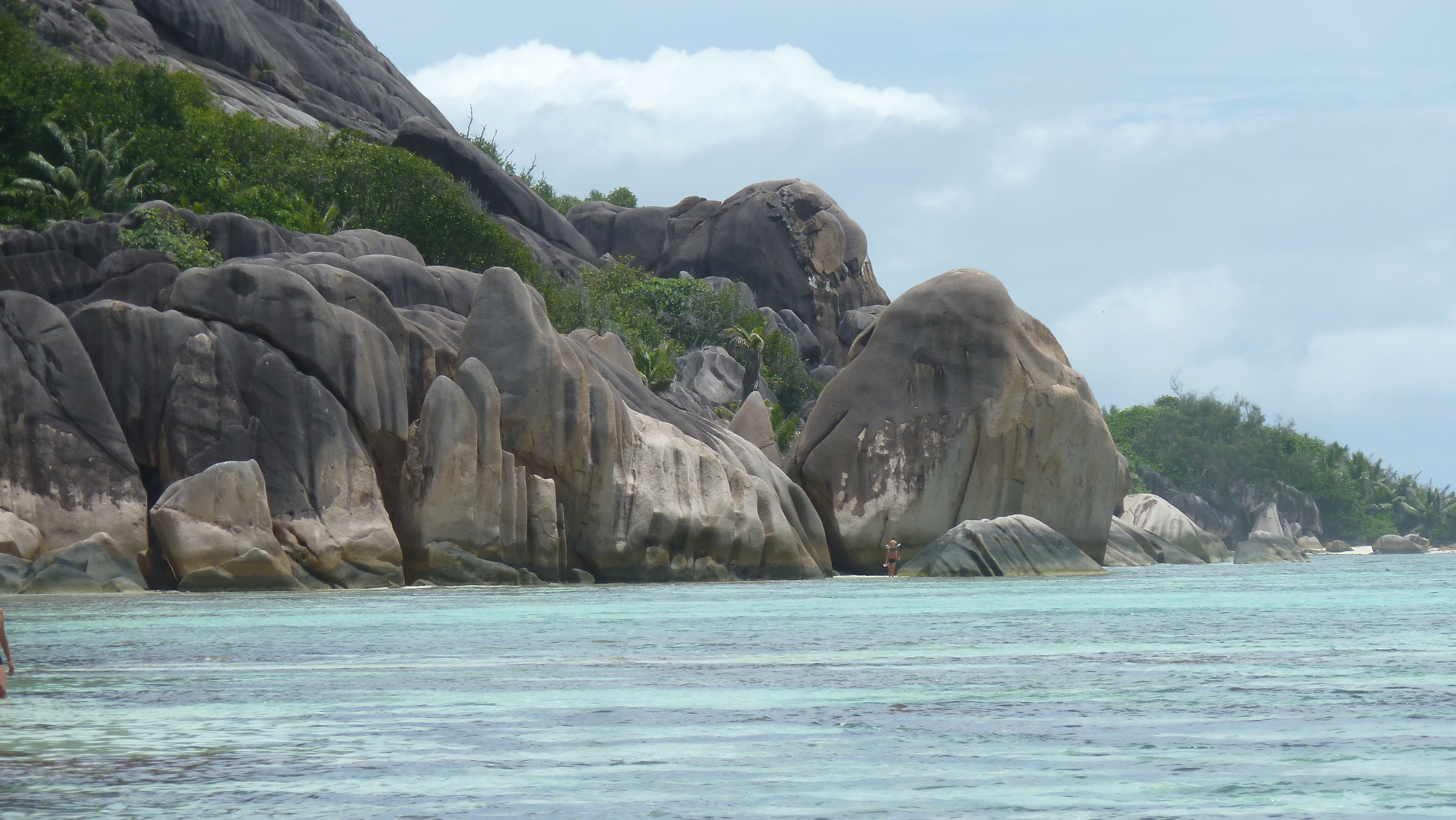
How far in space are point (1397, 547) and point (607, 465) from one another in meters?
66.0

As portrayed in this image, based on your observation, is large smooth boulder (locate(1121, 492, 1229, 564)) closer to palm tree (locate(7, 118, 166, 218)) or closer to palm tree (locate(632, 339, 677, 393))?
palm tree (locate(632, 339, 677, 393))

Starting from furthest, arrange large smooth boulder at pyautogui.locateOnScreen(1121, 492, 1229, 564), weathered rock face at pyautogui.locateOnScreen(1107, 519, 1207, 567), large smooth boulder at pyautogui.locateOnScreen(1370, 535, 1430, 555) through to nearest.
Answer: large smooth boulder at pyautogui.locateOnScreen(1370, 535, 1430, 555), large smooth boulder at pyautogui.locateOnScreen(1121, 492, 1229, 564), weathered rock face at pyautogui.locateOnScreen(1107, 519, 1207, 567)

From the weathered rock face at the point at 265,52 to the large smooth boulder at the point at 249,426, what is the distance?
3246cm

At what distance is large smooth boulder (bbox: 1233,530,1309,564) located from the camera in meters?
54.9

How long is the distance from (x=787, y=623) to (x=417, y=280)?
2014 centimetres

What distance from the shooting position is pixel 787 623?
58.4 feet

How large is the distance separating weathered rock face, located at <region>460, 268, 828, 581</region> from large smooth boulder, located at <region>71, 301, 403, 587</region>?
3719mm

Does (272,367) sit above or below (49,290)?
below

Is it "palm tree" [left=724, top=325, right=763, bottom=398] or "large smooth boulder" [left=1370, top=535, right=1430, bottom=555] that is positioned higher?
"palm tree" [left=724, top=325, right=763, bottom=398]

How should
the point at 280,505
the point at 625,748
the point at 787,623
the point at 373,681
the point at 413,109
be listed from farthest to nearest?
the point at 413,109
the point at 280,505
the point at 787,623
the point at 373,681
the point at 625,748

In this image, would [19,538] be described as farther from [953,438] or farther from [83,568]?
[953,438]

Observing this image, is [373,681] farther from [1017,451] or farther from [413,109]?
[413,109]

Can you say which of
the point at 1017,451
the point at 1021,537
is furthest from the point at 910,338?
the point at 1021,537

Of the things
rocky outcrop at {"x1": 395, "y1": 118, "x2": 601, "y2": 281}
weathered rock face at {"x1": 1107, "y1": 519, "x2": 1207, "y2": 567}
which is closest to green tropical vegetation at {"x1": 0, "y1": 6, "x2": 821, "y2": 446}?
rocky outcrop at {"x1": 395, "y1": 118, "x2": 601, "y2": 281}
